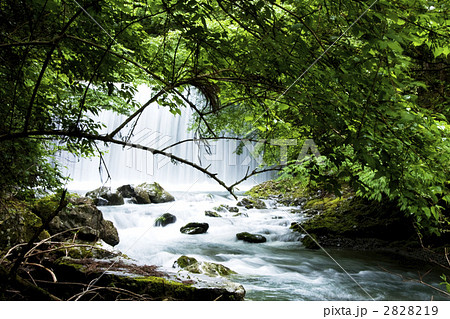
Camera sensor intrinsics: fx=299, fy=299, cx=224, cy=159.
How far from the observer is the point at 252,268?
20.5ft

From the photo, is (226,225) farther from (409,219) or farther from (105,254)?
(105,254)

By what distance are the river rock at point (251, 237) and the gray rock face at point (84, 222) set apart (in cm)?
334

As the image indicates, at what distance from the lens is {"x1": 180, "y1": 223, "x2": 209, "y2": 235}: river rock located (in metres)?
8.94

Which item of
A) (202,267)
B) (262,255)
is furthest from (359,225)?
(202,267)

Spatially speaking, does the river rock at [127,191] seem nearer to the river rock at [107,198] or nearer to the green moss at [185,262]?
the river rock at [107,198]

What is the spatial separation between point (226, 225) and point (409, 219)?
509cm

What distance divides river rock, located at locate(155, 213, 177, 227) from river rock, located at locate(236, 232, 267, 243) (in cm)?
245

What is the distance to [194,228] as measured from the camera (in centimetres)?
903

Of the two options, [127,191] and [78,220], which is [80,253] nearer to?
[78,220]

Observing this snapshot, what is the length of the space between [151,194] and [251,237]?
524 centimetres

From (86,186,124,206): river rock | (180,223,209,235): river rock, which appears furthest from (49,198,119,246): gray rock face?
(86,186,124,206): river rock

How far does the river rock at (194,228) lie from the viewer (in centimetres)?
894

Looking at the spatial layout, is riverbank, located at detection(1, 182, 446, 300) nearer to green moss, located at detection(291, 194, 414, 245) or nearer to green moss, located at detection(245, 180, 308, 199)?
green moss, located at detection(291, 194, 414, 245)
